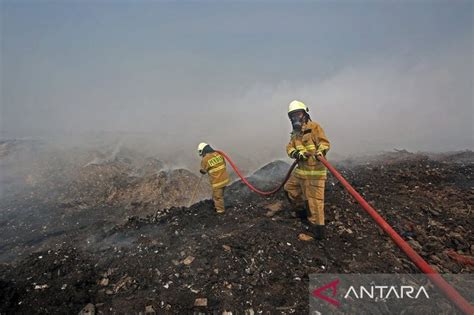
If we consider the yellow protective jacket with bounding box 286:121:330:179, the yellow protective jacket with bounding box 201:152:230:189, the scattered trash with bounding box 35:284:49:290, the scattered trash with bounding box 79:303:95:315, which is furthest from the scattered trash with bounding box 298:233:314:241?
the scattered trash with bounding box 35:284:49:290

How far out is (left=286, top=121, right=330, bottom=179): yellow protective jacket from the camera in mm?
4805

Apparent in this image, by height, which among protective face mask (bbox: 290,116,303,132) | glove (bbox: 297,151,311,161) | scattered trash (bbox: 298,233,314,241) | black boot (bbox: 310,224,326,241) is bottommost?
scattered trash (bbox: 298,233,314,241)

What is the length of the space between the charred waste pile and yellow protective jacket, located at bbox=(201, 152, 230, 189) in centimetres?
73

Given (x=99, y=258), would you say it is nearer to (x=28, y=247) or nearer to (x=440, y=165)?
(x=28, y=247)

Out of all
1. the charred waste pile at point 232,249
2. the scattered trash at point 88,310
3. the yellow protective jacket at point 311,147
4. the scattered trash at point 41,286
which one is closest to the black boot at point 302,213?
the charred waste pile at point 232,249

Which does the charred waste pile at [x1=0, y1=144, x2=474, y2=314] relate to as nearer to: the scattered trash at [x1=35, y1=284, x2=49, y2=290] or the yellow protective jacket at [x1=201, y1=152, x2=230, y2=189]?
the scattered trash at [x1=35, y1=284, x2=49, y2=290]

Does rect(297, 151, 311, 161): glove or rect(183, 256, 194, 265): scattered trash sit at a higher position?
rect(297, 151, 311, 161): glove

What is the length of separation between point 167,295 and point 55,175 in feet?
35.6

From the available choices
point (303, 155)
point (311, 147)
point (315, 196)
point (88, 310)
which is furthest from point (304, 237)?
point (88, 310)

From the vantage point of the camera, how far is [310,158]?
4844 millimetres

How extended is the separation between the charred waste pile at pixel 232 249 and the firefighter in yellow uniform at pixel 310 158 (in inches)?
19.8

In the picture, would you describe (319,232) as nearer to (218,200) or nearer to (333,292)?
(333,292)

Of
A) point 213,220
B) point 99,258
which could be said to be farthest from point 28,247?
point 213,220

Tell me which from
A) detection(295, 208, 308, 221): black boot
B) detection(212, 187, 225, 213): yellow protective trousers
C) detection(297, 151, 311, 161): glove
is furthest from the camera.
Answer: detection(212, 187, 225, 213): yellow protective trousers
